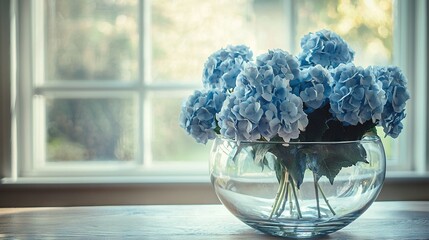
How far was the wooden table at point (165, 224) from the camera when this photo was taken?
134 centimetres

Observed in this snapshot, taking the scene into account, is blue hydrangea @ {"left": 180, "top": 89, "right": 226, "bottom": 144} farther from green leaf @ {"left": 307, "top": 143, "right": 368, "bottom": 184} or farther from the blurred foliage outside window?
the blurred foliage outside window

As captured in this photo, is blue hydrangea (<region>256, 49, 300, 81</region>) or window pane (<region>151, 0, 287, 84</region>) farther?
window pane (<region>151, 0, 287, 84</region>)

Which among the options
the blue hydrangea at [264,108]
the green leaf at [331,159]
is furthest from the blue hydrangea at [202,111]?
the green leaf at [331,159]

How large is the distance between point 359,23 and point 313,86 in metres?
1.03

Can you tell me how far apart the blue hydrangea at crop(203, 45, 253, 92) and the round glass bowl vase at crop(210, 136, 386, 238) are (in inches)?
5.1

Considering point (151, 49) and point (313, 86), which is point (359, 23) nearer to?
point (151, 49)

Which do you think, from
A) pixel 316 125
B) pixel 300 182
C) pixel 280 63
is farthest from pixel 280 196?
pixel 280 63

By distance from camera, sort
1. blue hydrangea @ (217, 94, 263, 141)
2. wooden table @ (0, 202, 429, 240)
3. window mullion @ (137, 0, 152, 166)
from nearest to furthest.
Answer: blue hydrangea @ (217, 94, 263, 141) < wooden table @ (0, 202, 429, 240) < window mullion @ (137, 0, 152, 166)

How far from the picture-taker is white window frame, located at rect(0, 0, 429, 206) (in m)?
1.94

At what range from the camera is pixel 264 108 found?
1128mm

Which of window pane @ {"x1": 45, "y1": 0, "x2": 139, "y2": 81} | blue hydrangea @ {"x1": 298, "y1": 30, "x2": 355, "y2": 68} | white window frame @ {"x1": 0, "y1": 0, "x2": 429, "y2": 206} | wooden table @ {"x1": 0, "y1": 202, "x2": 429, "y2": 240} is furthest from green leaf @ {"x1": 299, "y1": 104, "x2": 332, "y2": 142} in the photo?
window pane @ {"x1": 45, "y1": 0, "x2": 139, "y2": 81}

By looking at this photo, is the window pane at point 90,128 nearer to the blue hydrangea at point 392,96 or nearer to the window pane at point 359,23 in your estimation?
the window pane at point 359,23

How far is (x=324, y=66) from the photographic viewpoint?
128 cm

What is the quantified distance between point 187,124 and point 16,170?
0.96 meters
